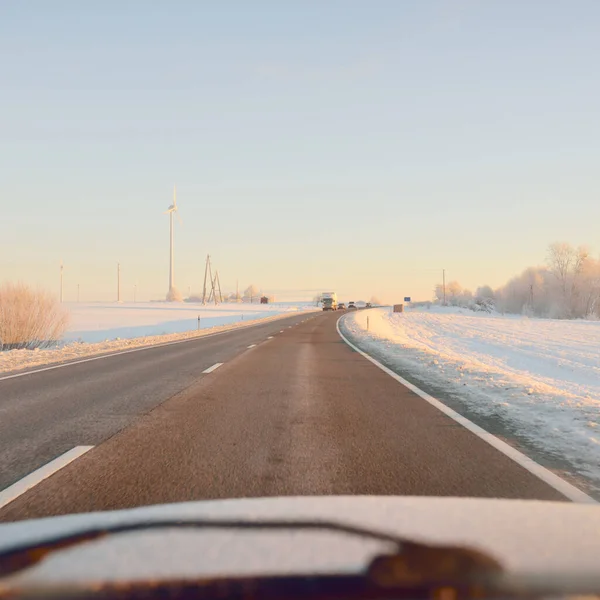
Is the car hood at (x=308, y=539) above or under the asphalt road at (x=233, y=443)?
above

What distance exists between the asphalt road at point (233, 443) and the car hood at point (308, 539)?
1.33m

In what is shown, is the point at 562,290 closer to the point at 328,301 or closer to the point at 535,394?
the point at 328,301

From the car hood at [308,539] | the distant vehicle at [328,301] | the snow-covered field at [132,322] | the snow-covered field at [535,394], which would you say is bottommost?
the snow-covered field at [132,322]

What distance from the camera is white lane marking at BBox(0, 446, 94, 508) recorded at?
12.4ft

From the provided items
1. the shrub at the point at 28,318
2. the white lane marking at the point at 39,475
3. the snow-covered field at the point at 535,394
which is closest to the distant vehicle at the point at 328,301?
the shrub at the point at 28,318

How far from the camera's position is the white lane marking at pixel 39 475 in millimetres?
3787

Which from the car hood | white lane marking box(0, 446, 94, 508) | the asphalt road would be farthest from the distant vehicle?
the car hood

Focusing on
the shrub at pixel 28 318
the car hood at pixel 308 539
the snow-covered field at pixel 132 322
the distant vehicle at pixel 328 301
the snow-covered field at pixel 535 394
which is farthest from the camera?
the distant vehicle at pixel 328 301

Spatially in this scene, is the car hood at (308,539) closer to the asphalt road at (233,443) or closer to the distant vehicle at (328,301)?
the asphalt road at (233,443)

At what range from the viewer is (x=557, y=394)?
8461 millimetres

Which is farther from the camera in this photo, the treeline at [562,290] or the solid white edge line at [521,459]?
the treeline at [562,290]

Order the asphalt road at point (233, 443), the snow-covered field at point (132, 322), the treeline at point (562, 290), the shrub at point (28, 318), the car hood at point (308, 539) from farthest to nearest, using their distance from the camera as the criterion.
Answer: the treeline at point (562, 290) → the snow-covered field at point (132, 322) → the shrub at point (28, 318) → the asphalt road at point (233, 443) → the car hood at point (308, 539)

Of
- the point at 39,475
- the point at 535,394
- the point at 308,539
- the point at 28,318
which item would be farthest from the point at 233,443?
the point at 28,318

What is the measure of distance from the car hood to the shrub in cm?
2530
